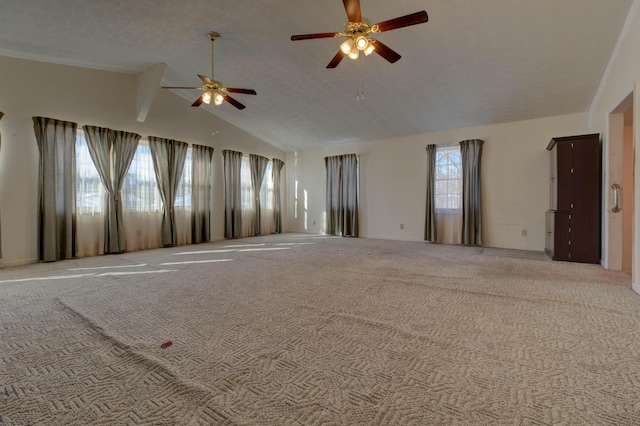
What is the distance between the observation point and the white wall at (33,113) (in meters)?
4.46

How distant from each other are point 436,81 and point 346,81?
1.50 m

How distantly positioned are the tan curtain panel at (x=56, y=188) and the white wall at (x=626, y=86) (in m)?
7.63

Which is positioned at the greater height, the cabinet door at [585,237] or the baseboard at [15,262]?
the cabinet door at [585,237]

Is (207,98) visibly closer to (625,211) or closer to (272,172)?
(272,172)

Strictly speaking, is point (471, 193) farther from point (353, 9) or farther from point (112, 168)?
point (112, 168)

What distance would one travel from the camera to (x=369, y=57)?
4.56 metres

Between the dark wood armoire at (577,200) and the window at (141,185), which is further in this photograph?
the window at (141,185)

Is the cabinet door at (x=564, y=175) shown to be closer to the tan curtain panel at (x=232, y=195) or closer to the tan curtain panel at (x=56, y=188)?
the tan curtain panel at (x=232, y=195)

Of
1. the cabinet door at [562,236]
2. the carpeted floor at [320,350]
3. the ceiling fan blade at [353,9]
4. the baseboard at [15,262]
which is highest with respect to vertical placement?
the ceiling fan blade at [353,9]

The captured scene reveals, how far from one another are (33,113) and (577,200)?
858 centimetres

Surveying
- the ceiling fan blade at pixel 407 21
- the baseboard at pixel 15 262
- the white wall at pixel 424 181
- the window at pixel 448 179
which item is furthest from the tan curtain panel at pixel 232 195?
the ceiling fan blade at pixel 407 21

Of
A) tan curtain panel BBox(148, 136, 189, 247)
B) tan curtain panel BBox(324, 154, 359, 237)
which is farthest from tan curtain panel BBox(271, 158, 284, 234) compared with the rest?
tan curtain panel BBox(148, 136, 189, 247)

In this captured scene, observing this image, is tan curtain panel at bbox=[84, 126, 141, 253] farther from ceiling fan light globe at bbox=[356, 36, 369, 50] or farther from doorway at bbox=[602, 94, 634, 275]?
doorway at bbox=[602, 94, 634, 275]

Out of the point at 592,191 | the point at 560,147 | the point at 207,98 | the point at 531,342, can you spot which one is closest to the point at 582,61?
the point at 560,147
